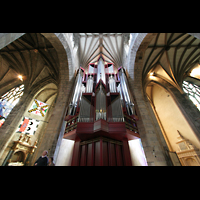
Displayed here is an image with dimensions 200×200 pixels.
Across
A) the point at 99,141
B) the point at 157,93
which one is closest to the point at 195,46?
the point at 157,93

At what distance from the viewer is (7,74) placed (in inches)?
444

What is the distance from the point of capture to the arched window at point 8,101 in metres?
Result: 8.91

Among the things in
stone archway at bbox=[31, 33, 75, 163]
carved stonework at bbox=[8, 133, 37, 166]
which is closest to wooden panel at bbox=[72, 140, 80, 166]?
stone archway at bbox=[31, 33, 75, 163]

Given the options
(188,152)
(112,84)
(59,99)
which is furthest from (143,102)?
(188,152)

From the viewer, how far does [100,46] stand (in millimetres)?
11922

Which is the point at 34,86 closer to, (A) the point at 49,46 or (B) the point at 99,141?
(A) the point at 49,46

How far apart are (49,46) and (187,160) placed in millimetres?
15763

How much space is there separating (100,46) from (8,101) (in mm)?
12428

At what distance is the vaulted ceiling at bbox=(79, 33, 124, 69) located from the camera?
10.9m

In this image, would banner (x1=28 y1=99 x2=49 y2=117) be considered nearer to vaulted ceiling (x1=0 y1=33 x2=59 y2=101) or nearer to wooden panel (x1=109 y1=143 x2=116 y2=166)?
vaulted ceiling (x1=0 y1=33 x2=59 y2=101)

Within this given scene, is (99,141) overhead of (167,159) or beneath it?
overhead

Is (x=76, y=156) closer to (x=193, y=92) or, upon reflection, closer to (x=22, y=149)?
(x=22, y=149)

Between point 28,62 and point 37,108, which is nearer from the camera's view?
point 37,108
